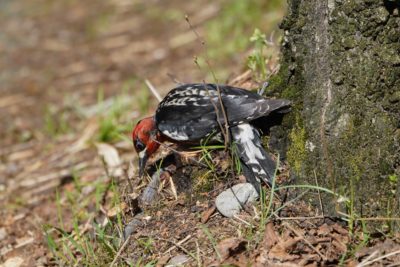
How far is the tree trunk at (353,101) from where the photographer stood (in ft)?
11.2

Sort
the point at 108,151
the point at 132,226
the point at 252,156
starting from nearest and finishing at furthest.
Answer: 1. the point at 252,156
2. the point at 132,226
3. the point at 108,151

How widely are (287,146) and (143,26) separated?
661 centimetres

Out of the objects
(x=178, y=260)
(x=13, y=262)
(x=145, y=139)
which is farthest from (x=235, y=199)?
(x=13, y=262)

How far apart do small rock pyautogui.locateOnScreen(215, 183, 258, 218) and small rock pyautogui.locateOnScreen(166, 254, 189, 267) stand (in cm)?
35

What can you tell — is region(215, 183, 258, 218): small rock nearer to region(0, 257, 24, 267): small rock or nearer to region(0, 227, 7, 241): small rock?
region(0, 257, 24, 267): small rock

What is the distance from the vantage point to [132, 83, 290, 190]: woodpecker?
12.8ft

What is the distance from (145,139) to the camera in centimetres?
467

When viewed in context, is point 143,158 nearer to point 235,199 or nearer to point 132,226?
point 132,226

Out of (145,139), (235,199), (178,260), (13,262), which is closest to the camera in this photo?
(178,260)

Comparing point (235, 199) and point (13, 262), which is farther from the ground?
point (235, 199)

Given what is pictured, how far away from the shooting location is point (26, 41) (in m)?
10.6

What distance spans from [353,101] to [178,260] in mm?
1287

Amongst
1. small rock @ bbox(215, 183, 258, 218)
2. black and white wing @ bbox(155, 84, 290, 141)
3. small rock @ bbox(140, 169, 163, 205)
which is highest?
black and white wing @ bbox(155, 84, 290, 141)

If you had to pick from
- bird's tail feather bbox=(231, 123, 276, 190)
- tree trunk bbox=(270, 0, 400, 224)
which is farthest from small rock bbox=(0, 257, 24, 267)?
tree trunk bbox=(270, 0, 400, 224)
